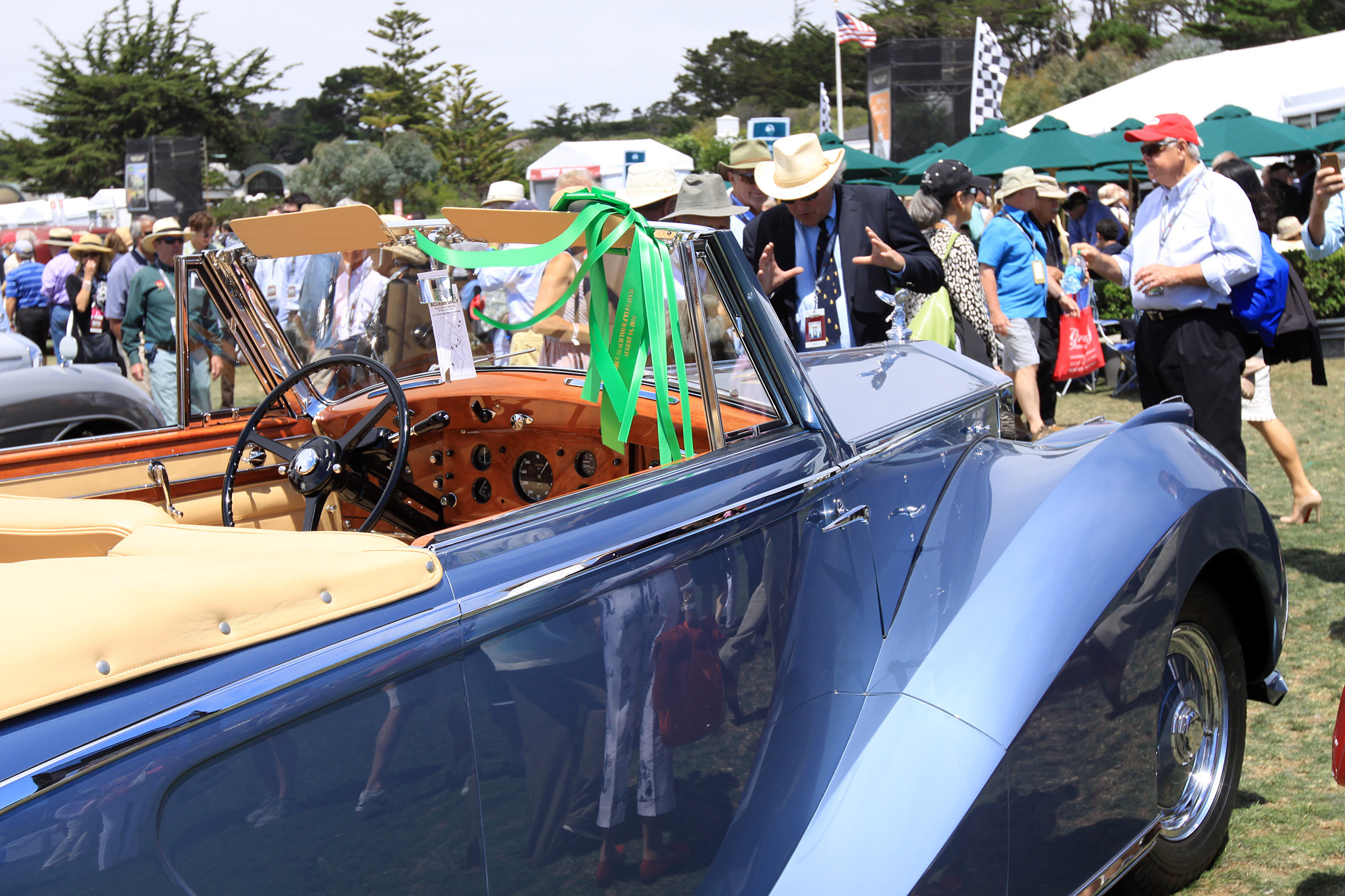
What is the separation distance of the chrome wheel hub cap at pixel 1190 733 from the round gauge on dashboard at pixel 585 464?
1.43 meters

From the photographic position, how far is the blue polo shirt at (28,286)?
46.7 ft

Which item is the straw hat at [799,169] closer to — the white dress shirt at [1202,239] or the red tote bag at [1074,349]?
the white dress shirt at [1202,239]

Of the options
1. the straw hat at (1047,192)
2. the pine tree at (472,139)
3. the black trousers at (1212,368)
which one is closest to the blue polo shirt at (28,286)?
the straw hat at (1047,192)

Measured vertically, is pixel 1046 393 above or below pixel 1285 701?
above

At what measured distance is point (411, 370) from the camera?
109 inches

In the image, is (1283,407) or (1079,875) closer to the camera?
(1079,875)

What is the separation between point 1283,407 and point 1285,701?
5561 millimetres

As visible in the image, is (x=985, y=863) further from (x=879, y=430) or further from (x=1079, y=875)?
(x=879, y=430)

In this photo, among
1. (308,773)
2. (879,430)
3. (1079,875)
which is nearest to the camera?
(308,773)

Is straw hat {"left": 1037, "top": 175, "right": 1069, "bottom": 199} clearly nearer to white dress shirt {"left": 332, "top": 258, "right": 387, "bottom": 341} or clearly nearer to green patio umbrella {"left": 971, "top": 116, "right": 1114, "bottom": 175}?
green patio umbrella {"left": 971, "top": 116, "right": 1114, "bottom": 175}

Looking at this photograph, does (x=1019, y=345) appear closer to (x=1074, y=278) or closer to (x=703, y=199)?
(x=1074, y=278)

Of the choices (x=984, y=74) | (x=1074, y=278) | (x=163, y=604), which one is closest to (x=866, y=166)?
(x=984, y=74)

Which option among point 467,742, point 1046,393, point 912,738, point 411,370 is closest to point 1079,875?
point 912,738

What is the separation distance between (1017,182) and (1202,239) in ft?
8.75
